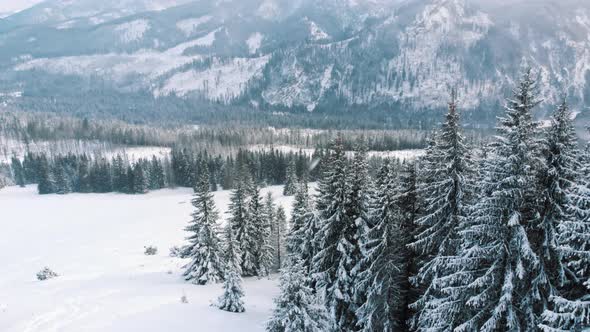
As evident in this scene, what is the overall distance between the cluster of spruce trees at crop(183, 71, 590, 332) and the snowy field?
513 cm

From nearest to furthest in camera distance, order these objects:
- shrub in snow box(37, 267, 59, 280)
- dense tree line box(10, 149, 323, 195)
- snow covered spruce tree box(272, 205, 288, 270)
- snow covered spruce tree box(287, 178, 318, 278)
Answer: snow covered spruce tree box(287, 178, 318, 278) < shrub in snow box(37, 267, 59, 280) < snow covered spruce tree box(272, 205, 288, 270) < dense tree line box(10, 149, 323, 195)

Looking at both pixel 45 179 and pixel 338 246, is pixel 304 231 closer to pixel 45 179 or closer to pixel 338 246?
pixel 338 246

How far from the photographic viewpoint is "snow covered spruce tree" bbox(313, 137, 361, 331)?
23719 millimetres

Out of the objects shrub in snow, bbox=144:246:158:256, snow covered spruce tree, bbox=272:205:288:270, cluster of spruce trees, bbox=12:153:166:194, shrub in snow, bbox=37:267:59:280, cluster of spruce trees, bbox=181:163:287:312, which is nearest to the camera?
cluster of spruce trees, bbox=181:163:287:312

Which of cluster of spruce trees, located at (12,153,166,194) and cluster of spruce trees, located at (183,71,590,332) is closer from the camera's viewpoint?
cluster of spruce trees, located at (183,71,590,332)

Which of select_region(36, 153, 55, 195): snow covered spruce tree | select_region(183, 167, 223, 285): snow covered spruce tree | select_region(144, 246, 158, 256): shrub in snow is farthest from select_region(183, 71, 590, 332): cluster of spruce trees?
select_region(36, 153, 55, 195): snow covered spruce tree

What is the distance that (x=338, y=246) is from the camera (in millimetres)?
23438

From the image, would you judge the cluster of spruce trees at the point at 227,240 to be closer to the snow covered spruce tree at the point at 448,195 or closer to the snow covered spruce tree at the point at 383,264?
the snow covered spruce tree at the point at 383,264

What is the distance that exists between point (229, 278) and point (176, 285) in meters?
12.2

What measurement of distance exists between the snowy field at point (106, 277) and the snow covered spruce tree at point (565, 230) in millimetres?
16967

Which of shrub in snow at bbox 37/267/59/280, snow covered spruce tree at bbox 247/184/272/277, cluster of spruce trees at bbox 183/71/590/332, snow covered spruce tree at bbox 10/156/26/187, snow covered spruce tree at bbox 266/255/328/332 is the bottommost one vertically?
snow covered spruce tree at bbox 10/156/26/187

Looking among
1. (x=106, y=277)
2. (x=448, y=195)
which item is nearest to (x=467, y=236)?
(x=448, y=195)

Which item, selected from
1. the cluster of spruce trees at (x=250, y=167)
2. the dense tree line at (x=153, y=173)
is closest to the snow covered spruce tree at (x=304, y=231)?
the cluster of spruce trees at (x=250, y=167)

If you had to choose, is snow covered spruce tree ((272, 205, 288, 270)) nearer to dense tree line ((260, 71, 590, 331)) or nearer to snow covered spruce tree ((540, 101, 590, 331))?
dense tree line ((260, 71, 590, 331))
